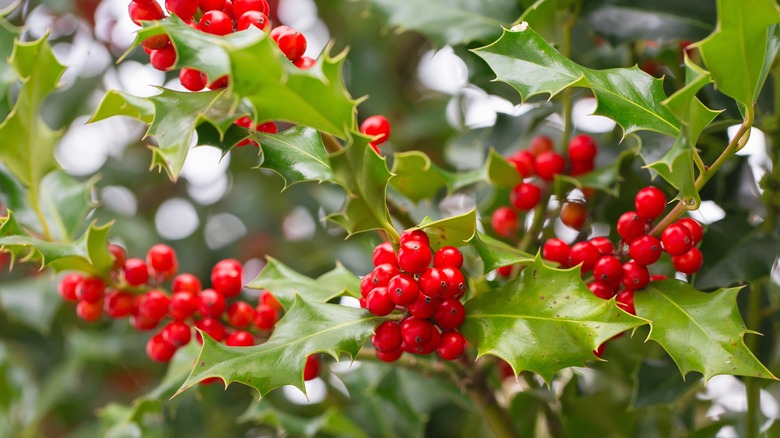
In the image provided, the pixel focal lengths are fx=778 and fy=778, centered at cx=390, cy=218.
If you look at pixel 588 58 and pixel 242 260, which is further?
pixel 242 260

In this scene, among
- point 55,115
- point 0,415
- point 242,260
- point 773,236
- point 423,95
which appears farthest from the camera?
point 423,95

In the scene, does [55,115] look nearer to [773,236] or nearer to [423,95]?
[423,95]

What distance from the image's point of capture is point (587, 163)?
954 millimetres

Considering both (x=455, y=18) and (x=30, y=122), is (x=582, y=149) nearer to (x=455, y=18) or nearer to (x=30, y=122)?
(x=455, y=18)

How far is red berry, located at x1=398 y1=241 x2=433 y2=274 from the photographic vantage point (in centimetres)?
67

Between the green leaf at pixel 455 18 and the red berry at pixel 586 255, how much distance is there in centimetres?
31

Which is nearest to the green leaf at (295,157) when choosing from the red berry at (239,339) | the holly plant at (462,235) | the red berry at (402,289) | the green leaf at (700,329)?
the holly plant at (462,235)

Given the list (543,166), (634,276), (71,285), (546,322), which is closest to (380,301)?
(546,322)

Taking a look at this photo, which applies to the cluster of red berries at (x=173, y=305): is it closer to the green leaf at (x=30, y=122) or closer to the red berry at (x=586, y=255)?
the green leaf at (x=30, y=122)

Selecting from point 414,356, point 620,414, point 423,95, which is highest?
point 414,356

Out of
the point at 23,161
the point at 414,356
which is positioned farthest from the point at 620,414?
the point at 23,161

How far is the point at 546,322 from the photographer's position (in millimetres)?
672

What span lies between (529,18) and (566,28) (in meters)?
0.08

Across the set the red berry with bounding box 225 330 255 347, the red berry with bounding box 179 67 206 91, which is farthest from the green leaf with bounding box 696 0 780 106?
the red berry with bounding box 225 330 255 347
